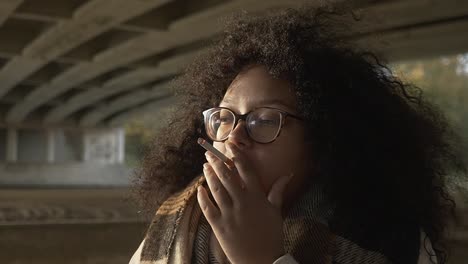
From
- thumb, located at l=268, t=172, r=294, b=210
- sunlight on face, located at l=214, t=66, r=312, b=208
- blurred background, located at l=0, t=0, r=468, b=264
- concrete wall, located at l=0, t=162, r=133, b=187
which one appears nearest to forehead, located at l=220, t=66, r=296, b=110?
sunlight on face, located at l=214, t=66, r=312, b=208

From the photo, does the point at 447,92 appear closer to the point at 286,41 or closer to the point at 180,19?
the point at 180,19

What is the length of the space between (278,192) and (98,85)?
21.6 meters

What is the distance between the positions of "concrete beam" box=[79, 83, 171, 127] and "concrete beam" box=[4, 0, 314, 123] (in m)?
3.33

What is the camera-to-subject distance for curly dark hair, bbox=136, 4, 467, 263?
6.40 ft

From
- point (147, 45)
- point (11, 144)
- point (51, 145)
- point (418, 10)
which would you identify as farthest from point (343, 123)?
point (51, 145)

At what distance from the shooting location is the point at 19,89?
24516 mm

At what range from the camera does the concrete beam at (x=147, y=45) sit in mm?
11258

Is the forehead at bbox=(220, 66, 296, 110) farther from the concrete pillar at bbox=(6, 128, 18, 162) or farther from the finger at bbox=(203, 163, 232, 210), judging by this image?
the concrete pillar at bbox=(6, 128, 18, 162)

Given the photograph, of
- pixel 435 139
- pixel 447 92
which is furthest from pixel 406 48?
pixel 447 92

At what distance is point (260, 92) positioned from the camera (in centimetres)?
191

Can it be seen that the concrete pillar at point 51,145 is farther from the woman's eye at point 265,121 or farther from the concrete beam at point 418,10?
the woman's eye at point 265,121

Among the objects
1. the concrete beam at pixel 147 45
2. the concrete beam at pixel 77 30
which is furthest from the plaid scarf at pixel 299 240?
the concrete beam at pixel 77 30

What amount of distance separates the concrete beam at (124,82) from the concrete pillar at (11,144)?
216 cm

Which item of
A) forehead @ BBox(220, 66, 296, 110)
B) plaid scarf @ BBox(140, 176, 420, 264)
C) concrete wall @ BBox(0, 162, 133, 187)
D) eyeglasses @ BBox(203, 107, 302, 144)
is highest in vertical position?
forehead @ BBox(220, 66, 296, 110)
